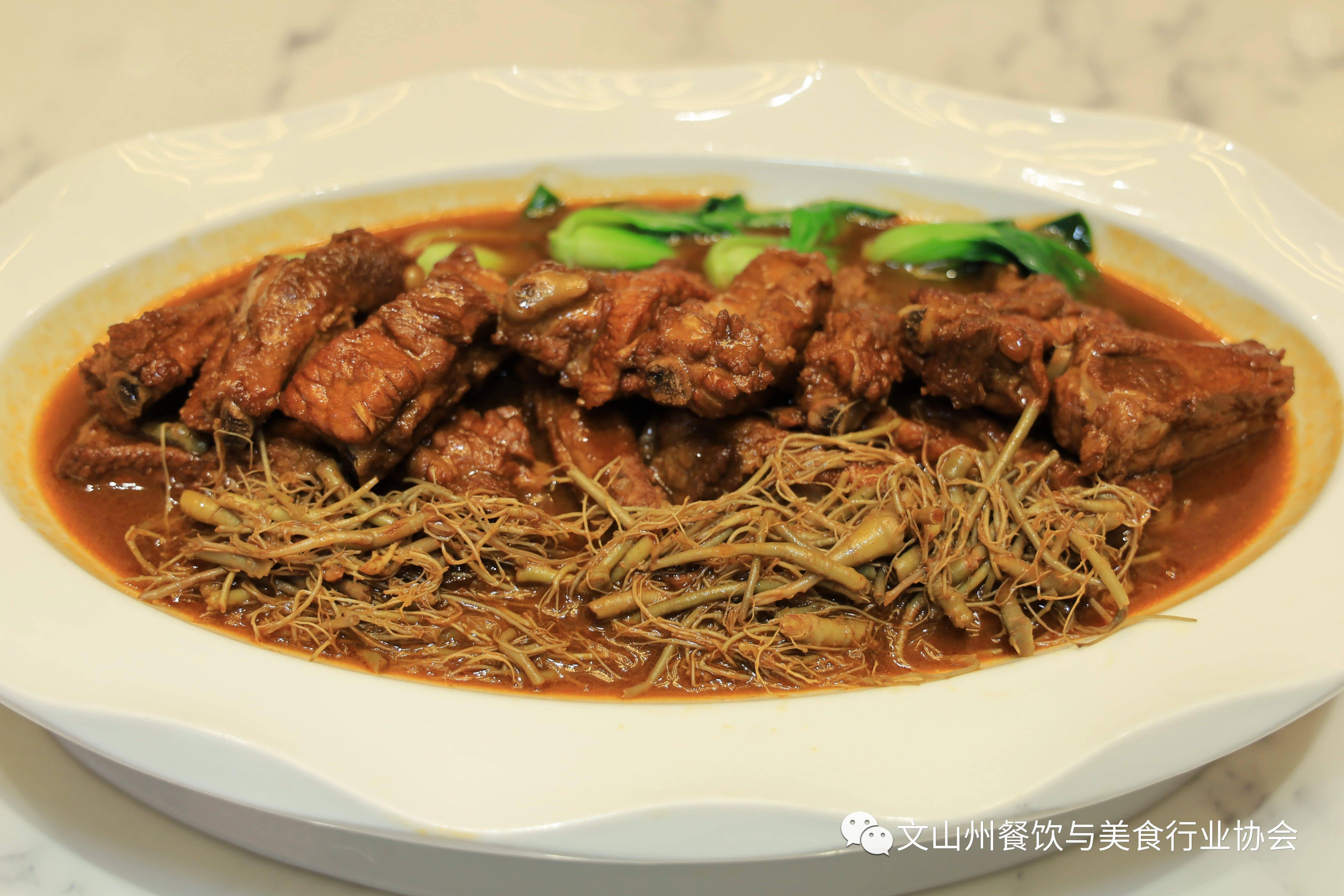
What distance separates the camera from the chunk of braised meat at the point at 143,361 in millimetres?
3350

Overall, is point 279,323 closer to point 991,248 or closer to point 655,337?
point 655,337

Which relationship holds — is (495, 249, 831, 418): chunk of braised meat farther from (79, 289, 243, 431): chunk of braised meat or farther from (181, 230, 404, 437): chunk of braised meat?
(79, 289, 243, 431): chunk of braised meat

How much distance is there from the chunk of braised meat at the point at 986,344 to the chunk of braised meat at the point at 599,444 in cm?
115

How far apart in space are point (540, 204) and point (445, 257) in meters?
0.71

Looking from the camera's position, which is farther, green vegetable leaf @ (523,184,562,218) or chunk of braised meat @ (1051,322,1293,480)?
green vegetable leaf @ (523,184,562,218)

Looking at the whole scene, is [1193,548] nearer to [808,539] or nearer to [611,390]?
[808,539]

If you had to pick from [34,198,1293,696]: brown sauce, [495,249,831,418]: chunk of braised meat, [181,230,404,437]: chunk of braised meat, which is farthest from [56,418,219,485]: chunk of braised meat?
[495,249,831,418]: chunk of braised meat

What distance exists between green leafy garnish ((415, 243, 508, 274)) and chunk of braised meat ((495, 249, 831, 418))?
1252 millimetres

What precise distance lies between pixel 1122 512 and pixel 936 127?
2.65 metres

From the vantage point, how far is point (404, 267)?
4004 millimetres

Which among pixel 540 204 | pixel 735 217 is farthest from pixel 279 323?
pixel 735 217

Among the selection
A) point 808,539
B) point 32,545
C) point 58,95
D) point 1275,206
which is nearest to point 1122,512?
point 808,539

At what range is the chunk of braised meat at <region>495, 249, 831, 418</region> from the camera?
3182 millimetres

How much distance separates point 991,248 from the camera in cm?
455
